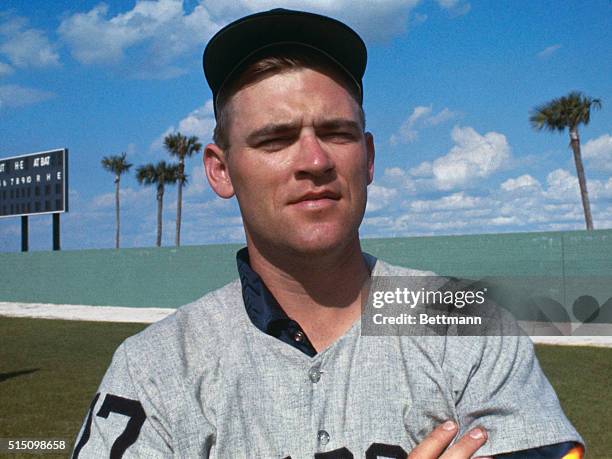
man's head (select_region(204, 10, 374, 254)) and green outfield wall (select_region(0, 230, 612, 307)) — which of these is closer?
man's head (select_region(204, 10, 374, 254))

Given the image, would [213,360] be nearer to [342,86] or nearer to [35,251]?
[342,86]

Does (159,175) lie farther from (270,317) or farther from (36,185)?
(270,317)

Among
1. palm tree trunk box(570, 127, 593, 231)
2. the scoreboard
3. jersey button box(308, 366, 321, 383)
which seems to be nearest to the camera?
jersey button box(308, 366, 321, 383)

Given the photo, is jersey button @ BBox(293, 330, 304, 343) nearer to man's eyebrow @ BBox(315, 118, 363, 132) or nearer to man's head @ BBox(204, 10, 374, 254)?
man's head @ BBox(204, 10, 374, 254)

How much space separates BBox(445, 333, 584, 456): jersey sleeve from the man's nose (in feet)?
1.66

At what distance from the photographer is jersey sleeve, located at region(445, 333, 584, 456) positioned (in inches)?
57.9

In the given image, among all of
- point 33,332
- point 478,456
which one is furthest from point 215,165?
point 33,332

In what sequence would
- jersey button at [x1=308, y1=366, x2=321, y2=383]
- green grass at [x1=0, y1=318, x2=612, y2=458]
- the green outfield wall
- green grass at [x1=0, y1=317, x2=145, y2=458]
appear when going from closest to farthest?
jersey button at [x1=308, y1=366, x2=321, y2=383] < green grass at [x1=0, y1=318, x2=612, y2=458] < green grass at [x1=0, y1=317, x2=145, y2=458] < the green outfield wall

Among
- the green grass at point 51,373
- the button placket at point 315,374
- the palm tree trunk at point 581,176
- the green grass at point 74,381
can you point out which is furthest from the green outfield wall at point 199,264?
the button placket at point 315,374

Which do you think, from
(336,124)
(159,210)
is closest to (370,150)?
(336,124)

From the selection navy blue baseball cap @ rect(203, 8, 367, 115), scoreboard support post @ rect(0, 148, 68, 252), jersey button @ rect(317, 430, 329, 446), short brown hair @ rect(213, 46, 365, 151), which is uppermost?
scoreboard support post @ rect(0, 148, 68, 252)

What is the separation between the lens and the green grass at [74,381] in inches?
263

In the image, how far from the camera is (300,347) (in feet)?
5.43
